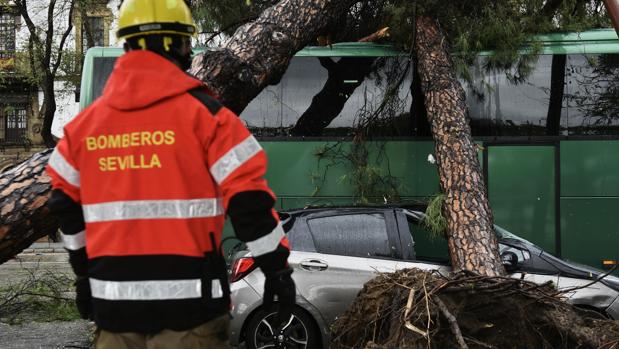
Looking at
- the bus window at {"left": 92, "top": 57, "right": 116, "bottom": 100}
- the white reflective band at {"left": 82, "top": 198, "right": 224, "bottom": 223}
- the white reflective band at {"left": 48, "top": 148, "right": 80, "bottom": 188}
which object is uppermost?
the bus window at {"left": 92, "top": 57, "right": 116, "bottom": 100}

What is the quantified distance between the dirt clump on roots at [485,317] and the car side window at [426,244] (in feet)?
5.07

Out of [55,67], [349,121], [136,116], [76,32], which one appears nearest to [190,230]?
[136,116]

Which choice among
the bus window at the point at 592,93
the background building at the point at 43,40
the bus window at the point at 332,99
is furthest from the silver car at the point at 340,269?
the background building at the point at 43,40

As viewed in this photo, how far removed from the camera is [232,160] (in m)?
2.11

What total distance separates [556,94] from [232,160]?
6684 mm

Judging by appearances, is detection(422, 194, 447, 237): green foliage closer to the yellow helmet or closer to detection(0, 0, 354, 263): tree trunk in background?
detection(0, 0, 354, 263): tree trunk in background

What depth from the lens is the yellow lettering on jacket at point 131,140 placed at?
2135 mm

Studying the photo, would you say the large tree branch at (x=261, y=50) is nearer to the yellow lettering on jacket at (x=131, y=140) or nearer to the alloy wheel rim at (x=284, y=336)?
the alloy wheel rim at (x=284, y=336)

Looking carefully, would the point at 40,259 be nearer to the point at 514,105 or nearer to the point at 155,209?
the point at 514,105

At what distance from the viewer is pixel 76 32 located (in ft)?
65.6

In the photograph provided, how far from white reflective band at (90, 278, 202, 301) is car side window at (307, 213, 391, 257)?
3584mm

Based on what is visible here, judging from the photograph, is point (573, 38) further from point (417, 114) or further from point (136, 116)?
point (136, 116)

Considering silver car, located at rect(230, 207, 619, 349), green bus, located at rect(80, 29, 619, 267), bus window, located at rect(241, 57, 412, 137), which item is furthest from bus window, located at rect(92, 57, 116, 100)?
silver car, located at rect(230, 207, 619, 349)

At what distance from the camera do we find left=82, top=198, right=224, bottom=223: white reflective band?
2129 mm
